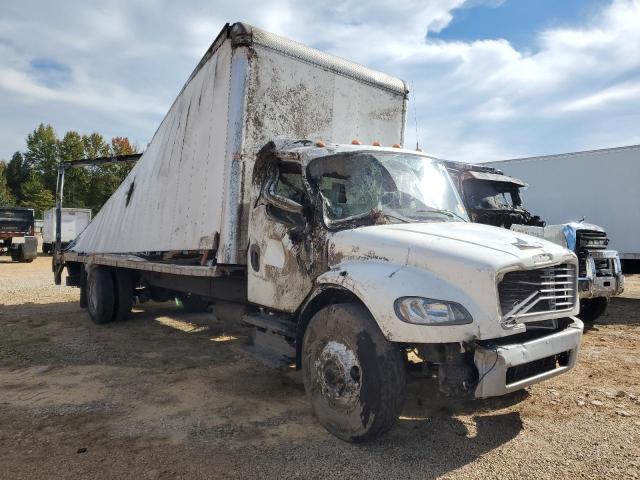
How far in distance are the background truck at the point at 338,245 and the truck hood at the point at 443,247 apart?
0.01m

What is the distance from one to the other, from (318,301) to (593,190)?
35.3ft

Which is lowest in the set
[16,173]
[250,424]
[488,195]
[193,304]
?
[250,424]

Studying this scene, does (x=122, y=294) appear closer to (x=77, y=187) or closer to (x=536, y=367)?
(x=536, y=367)

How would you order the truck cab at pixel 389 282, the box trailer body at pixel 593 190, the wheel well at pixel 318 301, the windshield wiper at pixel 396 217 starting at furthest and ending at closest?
the box trailer body at pixel 593 190 → the windshield wiper at pixel 396 217 → the wheel well at pixel 318 301 → the truck cab at pixel 389 282

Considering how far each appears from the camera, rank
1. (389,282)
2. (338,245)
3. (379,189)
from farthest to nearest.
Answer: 1. (379,189)
2. (338,245)
3. (389,282)

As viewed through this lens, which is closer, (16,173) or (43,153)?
(43,153)

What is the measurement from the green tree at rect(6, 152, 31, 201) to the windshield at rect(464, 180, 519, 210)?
7950 centimetres

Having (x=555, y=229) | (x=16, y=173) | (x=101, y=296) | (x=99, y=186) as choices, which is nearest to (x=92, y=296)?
(x=101, y=296)

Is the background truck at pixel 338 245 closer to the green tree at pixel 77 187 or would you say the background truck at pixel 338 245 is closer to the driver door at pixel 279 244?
the driver door at pixel 279 244

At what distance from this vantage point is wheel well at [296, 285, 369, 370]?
381cm

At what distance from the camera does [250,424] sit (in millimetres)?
4055

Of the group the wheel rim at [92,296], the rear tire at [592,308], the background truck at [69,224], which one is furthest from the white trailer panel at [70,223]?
the rear tire at [592,308]

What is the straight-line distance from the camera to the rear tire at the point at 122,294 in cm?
839

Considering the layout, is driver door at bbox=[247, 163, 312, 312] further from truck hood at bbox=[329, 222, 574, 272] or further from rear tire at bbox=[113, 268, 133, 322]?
rear tire at bbox=[113, 268, 133, 322]
